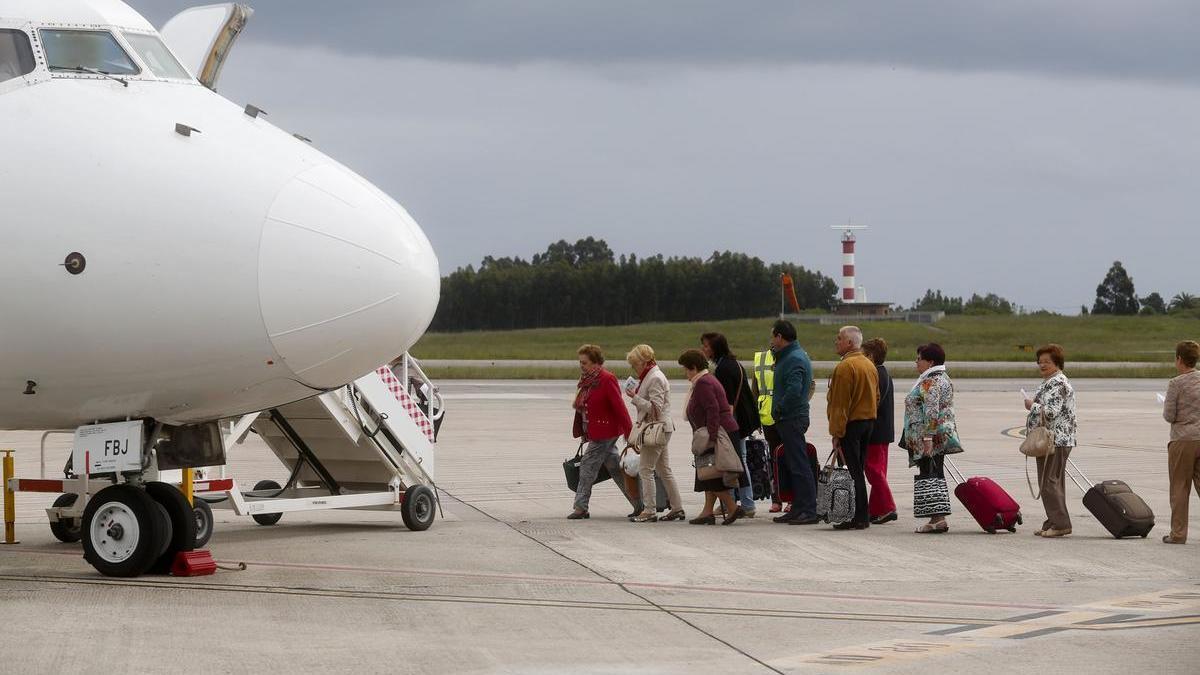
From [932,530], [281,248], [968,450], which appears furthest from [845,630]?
[968,450]

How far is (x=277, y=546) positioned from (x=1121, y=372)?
53.3 meters

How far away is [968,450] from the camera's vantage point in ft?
87.0

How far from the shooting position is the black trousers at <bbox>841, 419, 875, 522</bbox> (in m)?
15.5

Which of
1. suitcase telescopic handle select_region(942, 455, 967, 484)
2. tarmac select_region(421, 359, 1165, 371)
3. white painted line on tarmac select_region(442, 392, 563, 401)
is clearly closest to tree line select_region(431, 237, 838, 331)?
tarmac select_region(421, 359, 1165, 371)

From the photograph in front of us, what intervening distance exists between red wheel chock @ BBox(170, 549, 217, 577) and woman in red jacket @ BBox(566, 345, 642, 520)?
17.7ft

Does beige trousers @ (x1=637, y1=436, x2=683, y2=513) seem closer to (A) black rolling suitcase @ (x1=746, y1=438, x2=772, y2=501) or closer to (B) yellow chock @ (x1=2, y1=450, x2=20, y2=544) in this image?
(A) black rolling suitcase @ (x1=746, y1=438, x2=772, y2=501)

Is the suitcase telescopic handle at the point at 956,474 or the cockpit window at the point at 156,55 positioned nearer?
the cockpit window at the point at 156,55

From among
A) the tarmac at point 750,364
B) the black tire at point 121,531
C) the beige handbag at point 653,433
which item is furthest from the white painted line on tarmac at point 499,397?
the black tire at point 121,531

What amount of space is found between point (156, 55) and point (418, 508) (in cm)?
593

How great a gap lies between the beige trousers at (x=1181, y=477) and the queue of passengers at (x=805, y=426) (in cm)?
1

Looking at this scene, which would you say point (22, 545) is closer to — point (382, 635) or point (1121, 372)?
point (382, 635)

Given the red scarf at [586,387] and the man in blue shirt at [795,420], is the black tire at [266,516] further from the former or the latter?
the man in blue shirt at [795,420]

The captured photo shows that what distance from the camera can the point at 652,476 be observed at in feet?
54.2

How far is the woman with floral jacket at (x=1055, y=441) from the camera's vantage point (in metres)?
15.0
